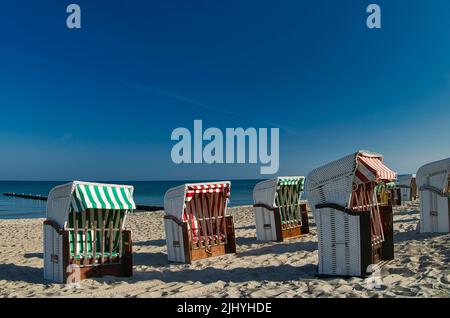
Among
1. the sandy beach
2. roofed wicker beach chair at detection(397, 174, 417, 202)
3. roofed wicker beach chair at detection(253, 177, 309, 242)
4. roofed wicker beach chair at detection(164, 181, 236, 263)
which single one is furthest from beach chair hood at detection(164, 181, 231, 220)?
roofed wicker beach chair at detection(397, 174, 417, 202)

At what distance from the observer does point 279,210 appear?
11.2 m

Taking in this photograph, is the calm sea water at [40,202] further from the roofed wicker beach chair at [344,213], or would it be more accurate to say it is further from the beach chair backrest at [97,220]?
the roofed wicker beach chair at [344,213]

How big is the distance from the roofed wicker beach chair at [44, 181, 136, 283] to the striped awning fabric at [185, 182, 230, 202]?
1.67m

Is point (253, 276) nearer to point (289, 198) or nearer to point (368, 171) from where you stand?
point (368, 171)

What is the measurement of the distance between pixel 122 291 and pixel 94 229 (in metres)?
1.53

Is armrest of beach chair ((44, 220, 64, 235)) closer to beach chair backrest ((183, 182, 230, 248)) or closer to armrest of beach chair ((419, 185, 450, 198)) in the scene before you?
beach chair backrest ((183, 182, 230, 248))

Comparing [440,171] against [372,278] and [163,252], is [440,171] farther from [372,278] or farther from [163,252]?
[163,252]

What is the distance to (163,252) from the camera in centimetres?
1028

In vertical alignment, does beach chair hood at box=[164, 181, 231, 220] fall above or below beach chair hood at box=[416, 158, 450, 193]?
below

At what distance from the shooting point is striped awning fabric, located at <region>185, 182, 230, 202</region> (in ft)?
28.7

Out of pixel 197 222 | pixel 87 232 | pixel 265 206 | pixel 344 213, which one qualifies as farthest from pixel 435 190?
pixel 87 232

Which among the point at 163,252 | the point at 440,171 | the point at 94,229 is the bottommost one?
the point at 163,252

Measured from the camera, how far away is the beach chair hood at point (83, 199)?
6570mm
